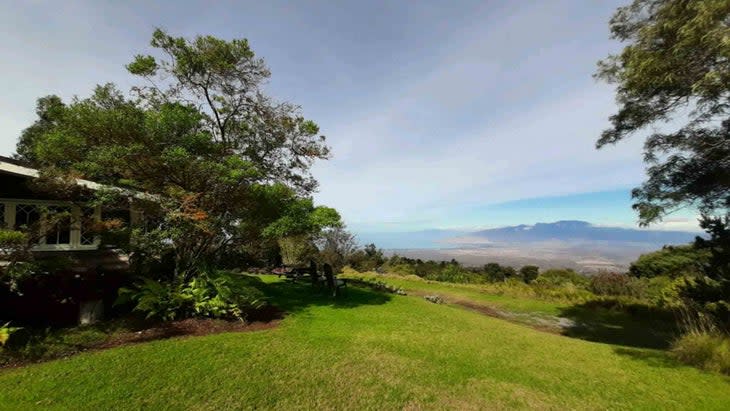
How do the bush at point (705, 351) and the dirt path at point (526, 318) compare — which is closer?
the bush at point (705, 351)

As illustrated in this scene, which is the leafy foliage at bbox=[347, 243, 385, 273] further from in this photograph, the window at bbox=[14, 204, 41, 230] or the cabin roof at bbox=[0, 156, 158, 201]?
the window at bbox=[14, 204, 41, 230]

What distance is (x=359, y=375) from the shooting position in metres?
6.16

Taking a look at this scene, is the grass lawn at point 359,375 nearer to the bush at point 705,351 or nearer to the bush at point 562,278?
the bush at point 705,351

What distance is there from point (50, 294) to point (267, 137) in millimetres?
7953

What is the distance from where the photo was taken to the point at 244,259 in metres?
21.2

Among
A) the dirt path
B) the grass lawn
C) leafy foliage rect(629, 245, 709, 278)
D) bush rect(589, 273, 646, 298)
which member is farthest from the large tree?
leafy foliage rect(629, 245, 709, 278)

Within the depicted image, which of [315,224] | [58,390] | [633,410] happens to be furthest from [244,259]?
[633,410]

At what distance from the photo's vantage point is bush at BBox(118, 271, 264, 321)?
8734 mm

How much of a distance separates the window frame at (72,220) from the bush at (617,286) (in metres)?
22.7

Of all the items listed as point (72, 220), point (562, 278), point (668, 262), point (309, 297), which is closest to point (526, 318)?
point (309, 297)

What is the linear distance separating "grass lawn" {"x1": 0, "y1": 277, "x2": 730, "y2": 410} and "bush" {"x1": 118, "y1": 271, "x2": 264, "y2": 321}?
1393mm

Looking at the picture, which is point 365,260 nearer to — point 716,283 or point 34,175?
point 716,283

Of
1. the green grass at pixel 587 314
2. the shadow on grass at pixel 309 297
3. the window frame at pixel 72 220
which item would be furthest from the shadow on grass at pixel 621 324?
the window frame at pixel 72 220

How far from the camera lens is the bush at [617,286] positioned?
16.6 metres
